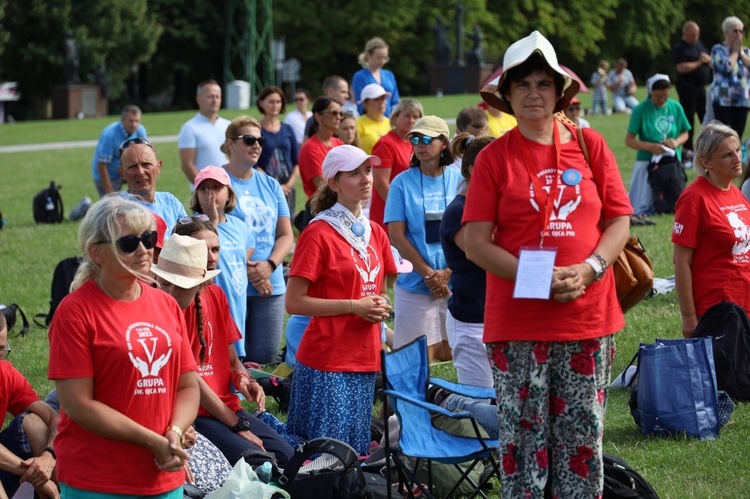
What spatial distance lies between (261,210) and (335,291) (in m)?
2.27

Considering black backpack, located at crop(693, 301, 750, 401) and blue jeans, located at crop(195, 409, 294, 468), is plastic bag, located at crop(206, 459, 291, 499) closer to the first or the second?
blue jeans, located at crop(195, 409, 294, 468)

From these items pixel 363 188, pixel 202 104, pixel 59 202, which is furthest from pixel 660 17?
pixel 363 188

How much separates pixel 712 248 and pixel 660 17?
54993 mm

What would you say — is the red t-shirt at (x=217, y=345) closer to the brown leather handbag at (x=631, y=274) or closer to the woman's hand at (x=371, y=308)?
the woman's hand at (x=371, y=308)

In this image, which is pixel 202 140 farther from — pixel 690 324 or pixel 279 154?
pixel 690 324

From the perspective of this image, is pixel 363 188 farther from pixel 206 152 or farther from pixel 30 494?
pixel 206 152

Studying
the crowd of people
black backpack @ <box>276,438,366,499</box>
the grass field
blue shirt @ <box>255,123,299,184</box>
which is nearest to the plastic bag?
black backpack @ <box>276,438,366,499</box>

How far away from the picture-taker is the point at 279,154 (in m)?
11.8

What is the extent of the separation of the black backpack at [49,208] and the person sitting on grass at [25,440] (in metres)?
12.1

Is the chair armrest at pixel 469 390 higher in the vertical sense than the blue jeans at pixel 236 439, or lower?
higher

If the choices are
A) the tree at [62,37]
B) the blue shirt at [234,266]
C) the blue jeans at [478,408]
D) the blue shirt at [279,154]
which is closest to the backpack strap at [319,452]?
the blue jeans at [478,408]

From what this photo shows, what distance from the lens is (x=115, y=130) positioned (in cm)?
1419

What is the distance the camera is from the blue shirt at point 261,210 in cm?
786

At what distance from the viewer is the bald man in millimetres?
17938
